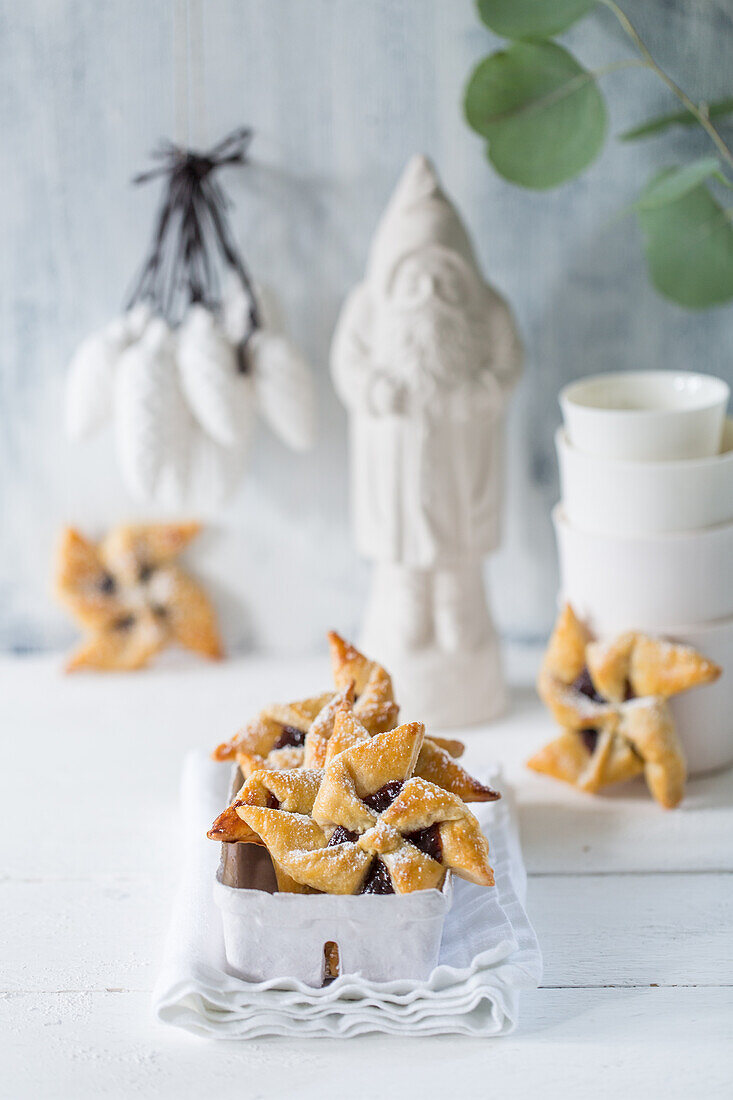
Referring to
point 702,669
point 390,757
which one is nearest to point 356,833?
point 390,757

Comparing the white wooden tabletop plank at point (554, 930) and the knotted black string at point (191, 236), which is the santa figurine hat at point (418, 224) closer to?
the knotted black string at point (191, 236)

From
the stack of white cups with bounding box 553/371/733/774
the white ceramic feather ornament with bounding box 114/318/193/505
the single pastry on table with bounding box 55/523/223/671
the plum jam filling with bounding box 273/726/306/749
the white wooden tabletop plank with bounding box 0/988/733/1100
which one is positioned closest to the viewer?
the white wooden tabletop plank with bounding box 0/988/733/1100

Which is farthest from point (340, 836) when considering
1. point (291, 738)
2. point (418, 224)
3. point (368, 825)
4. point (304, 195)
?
point (304, 195)

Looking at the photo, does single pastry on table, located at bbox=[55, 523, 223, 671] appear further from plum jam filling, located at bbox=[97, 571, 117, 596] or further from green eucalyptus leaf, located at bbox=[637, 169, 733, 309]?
green eucalyptus leaf, located at bbox=[637, 169, 733, 309]

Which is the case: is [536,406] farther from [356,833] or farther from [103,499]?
[356,833]

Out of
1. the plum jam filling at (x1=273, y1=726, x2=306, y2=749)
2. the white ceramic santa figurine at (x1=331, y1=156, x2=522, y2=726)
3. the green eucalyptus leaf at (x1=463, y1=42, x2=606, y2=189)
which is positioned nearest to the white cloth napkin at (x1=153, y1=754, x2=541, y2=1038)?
the plum jam filling at (x1=273, y1=726, x2=306, y2=749)

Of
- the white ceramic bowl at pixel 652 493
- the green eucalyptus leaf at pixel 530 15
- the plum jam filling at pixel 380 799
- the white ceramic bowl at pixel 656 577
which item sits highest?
the green eucalyptus leaf at pixel 530 15

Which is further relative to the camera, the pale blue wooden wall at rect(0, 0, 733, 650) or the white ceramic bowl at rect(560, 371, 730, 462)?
the pale blue wooden wall at rect(0, 0, 733, 650)

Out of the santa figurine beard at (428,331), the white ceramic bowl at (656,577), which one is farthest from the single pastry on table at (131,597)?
the white ceramic bowl at (656,577)
